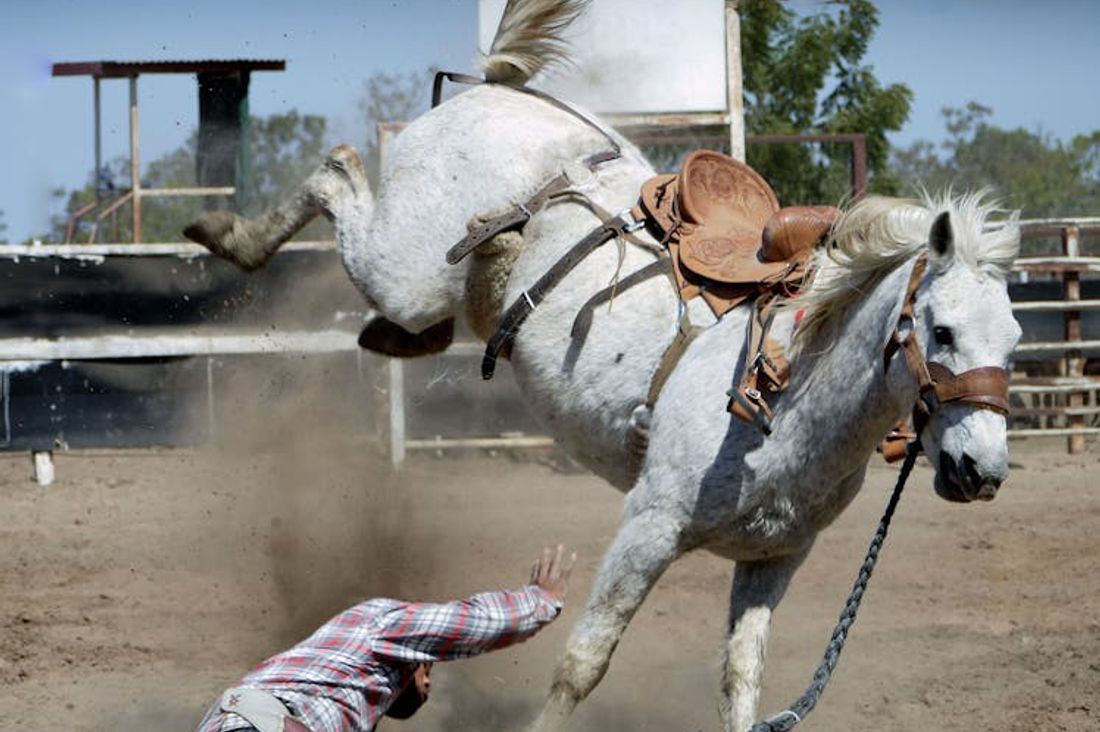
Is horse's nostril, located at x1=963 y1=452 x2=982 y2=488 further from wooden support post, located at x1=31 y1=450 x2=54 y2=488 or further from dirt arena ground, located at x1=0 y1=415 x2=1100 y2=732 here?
wooden support post, located at x1=31 y1=450 x2=54 y2=488

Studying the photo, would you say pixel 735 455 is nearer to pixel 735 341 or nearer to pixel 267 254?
pixel 735 341

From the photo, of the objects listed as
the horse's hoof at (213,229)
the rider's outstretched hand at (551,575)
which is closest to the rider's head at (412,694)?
the rider's outstretched hand at (551,575)

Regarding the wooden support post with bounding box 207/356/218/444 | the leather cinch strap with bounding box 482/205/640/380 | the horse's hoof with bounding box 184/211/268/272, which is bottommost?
the wooden support post with bounding box 207/356/218/444

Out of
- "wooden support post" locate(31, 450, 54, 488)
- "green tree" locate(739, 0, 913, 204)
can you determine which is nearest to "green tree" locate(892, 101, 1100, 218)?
"green tree" locate(739, 0, 913, 204)

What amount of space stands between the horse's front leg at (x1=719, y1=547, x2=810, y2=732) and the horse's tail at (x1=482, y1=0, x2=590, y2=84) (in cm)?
211

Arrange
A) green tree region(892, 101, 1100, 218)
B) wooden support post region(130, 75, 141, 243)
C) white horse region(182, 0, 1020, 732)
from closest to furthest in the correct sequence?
white horse region(182, 0, 1020, 732)
wooden support post region(130, 75, 141, 243)
green tree region(892, 101, 1100, 218)

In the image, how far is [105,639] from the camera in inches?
248

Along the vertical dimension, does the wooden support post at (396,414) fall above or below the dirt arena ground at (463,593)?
above

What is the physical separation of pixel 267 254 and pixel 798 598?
9.79ft

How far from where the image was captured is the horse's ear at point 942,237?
3719 mm

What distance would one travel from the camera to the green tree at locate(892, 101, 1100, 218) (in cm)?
2723

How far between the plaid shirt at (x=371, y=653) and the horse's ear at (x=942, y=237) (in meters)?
1.32

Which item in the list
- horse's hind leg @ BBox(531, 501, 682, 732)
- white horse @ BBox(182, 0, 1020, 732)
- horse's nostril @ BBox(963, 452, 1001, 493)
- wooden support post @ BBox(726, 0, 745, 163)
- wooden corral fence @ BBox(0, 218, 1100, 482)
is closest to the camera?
horse's nostril @ BBox(963, 452, 1001, 493)

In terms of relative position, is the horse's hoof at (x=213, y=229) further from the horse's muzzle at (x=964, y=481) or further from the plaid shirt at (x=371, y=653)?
the horse's muzzle at (x=964, y=481)
